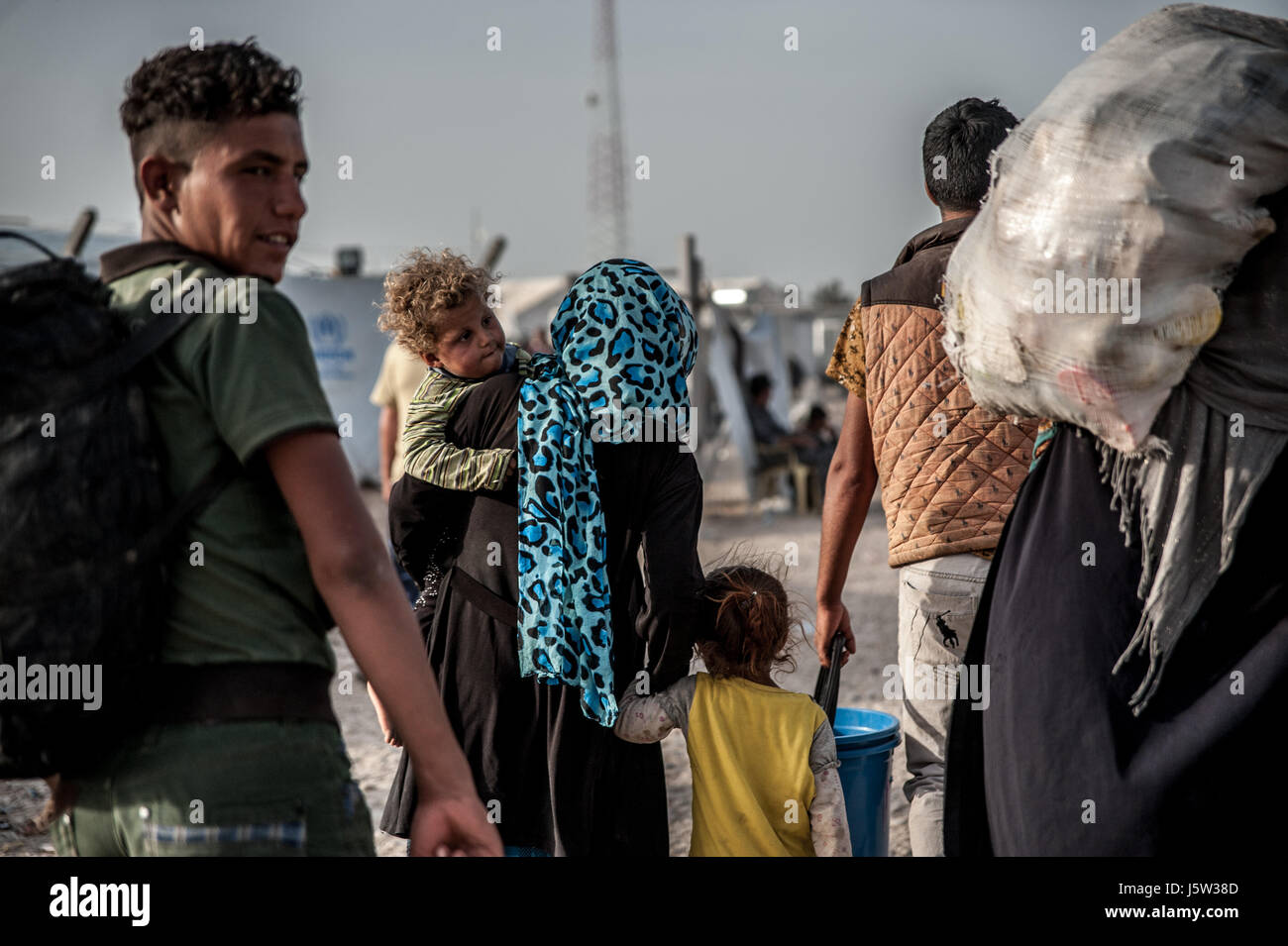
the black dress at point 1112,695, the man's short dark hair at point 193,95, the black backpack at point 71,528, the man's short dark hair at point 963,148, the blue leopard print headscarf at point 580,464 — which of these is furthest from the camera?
the man's short dark hair at point 963,148

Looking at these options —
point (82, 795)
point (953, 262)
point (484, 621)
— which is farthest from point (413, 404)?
point (82, 795)

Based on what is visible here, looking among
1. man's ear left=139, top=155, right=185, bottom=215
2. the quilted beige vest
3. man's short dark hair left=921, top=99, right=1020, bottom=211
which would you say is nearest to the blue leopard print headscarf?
the quilted beige vest

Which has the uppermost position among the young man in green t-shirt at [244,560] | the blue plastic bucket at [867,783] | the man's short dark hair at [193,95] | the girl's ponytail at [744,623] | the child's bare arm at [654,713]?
the man's short dark hair at [193,95]

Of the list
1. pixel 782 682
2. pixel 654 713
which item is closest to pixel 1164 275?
pixel 654 713

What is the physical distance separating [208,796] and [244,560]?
304mm

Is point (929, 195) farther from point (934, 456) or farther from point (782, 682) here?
point (782, 682)

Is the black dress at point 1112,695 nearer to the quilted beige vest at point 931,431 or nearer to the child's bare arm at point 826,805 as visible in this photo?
the child's bare arm at point 826,805

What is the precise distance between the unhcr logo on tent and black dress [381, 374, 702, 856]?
1.11 metres

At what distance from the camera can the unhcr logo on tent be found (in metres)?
2.07

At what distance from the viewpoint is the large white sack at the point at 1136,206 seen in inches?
79.6

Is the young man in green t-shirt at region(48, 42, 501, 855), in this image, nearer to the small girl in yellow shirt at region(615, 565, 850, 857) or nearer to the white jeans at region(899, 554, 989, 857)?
the small girl in yellow shirt at region(615, 565, 850, 857)

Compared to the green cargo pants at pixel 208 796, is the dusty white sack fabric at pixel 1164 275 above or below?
above

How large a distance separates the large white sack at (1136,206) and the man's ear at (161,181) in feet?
4.26

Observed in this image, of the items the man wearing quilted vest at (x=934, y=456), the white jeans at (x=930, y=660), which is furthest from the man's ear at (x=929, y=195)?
the white jeans at (x=930, y=660)
